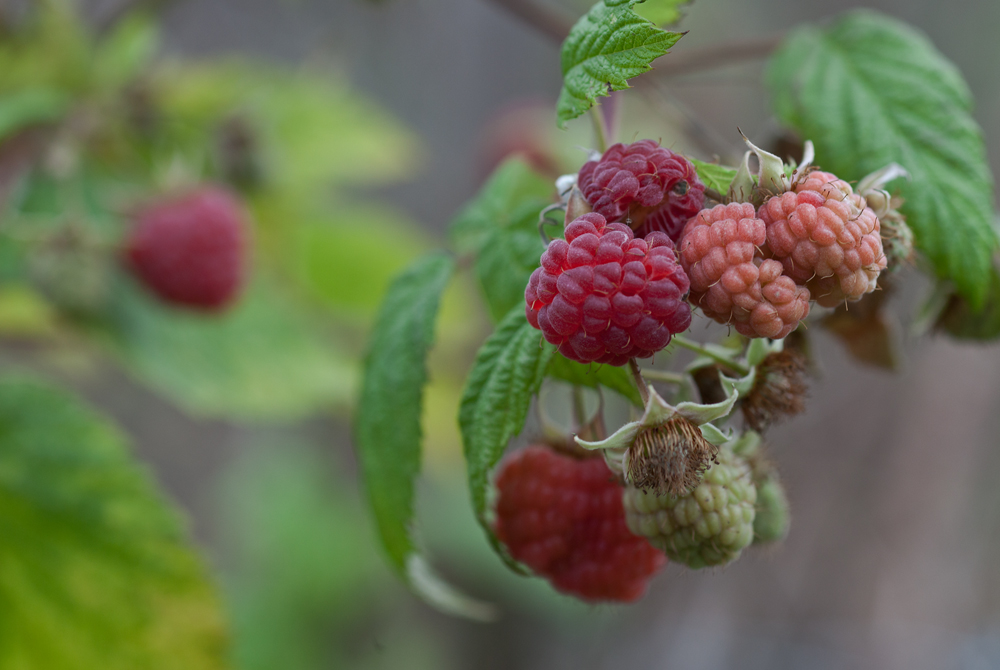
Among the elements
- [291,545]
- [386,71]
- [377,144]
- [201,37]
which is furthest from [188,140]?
[201,37]

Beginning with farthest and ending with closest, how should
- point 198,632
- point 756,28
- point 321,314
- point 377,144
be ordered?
1. point 756,28
2. point 321,314
3. point 377,144
4. point 198,632

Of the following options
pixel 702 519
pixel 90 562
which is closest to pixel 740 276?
pixel 702 519

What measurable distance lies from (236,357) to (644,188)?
1261 mm

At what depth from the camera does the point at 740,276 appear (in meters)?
0.49

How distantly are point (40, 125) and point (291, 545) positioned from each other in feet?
6.41

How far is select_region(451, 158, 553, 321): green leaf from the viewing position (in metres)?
0.72

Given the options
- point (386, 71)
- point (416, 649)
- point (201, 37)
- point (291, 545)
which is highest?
point (386, 71)

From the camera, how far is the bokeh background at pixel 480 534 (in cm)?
301

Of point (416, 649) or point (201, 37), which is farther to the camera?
point (201, 37)

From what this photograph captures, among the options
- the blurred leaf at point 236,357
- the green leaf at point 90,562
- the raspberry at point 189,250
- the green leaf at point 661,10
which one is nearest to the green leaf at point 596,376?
the green leaf at point 661,10

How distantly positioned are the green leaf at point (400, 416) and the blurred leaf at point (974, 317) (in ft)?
1.68

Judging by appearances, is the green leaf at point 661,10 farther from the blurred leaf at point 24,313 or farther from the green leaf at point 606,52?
the blurred leaf at point 24,313

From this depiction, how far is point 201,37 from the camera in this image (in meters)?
3.53

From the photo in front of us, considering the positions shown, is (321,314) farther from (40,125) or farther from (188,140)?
(40,125)
